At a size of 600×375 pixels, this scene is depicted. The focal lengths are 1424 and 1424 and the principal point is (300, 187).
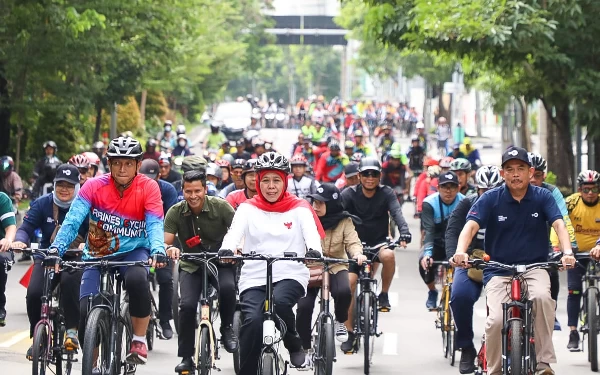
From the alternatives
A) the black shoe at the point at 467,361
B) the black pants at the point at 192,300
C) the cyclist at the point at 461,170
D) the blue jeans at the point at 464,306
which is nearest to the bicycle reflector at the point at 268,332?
the black pants at the point at 192,300

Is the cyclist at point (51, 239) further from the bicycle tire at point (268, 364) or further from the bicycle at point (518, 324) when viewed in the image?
the bicycle at point (518, 324)

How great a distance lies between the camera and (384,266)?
14.5 m

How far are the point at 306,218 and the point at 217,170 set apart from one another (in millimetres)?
7296

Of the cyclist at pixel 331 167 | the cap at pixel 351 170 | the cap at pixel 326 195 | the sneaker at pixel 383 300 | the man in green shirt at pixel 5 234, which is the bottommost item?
the sneaker at pixel 383 300

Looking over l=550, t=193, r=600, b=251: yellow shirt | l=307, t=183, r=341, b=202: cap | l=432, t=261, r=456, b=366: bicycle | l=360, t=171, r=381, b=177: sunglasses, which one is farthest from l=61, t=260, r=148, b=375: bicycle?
l=550, t=193, r=600, b=251: yellow shirt

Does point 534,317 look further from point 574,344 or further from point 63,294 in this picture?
point 574,344

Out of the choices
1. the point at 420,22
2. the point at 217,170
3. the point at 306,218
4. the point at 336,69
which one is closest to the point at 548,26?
the point at 420,22

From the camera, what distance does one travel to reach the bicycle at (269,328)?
9.23 meters

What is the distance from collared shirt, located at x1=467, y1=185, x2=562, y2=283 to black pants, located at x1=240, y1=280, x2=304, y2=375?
1.39 m

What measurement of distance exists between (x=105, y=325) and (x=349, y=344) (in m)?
4.14

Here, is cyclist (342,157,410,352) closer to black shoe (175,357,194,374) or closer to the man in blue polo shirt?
black shoe (175,357,194,374)

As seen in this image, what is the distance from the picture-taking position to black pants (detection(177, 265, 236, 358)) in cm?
1080

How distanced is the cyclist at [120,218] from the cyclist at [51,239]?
0.47 metres

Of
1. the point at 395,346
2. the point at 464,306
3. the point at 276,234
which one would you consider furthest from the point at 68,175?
the point at 395,346
